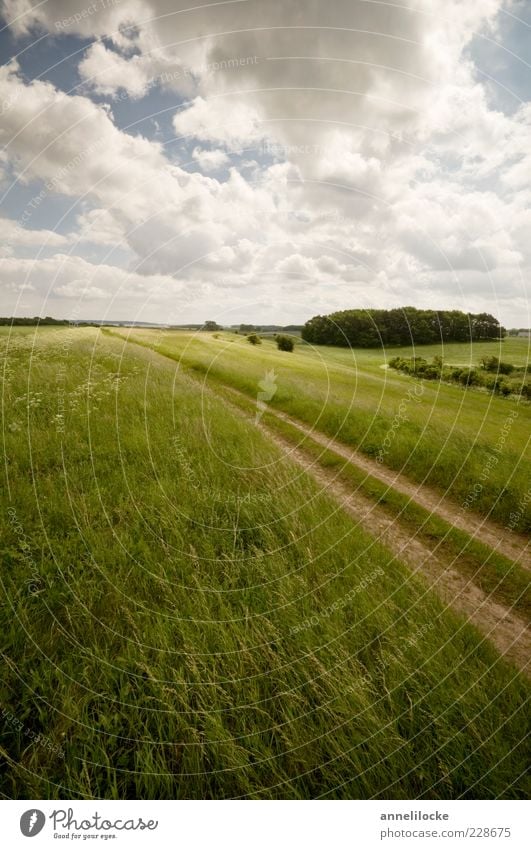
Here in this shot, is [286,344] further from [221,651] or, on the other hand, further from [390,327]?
[221,651]

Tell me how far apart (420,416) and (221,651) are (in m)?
14.3

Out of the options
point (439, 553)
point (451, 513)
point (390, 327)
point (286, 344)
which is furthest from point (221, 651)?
point (390, 327)

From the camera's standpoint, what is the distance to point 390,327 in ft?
142

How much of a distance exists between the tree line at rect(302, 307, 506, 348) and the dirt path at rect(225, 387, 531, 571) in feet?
92.8

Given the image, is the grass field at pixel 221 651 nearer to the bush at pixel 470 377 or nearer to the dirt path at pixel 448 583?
the dirt path at pixel 448 583

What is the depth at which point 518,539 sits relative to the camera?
7.94 m

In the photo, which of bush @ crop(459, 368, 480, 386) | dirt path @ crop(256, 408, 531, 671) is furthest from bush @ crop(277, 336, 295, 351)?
dirt path @ crop(256, 408, 531, 671)

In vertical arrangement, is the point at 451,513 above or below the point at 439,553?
above

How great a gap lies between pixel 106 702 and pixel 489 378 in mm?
29358

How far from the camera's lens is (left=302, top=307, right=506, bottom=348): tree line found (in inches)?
1556

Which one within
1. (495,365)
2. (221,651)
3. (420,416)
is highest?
(495,365)

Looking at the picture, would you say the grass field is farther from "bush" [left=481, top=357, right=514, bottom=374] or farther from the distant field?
"bush" [left=481, top=357, right=514, bottom=374]
